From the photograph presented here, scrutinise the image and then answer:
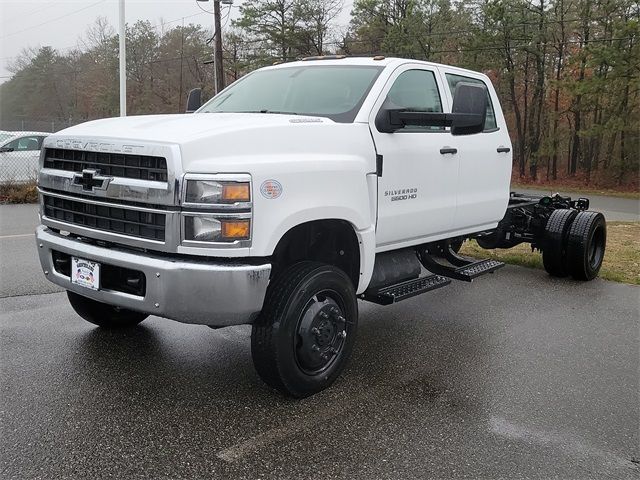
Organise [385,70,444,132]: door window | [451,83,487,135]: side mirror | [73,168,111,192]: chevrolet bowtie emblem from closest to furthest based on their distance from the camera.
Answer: [73,168,111,192]: chevrolet bowtie emblem, [451,83,487,135]: side mirror, [385,70,444,132]: door window

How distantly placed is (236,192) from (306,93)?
1.75m

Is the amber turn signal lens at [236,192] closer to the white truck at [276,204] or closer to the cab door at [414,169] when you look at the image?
the white truck at [276,204]

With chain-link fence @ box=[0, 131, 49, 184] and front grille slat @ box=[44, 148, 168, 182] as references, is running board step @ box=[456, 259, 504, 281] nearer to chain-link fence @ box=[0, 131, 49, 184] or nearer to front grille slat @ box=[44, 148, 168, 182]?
front grille slat @ box=[44, 148, 168, 182]

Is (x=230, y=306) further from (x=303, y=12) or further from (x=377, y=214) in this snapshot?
(x=303, y=12)

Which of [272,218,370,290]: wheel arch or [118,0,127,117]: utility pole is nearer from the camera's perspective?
[272,218,370,290]: wheel arch

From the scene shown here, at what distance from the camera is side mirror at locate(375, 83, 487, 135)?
14.0ft

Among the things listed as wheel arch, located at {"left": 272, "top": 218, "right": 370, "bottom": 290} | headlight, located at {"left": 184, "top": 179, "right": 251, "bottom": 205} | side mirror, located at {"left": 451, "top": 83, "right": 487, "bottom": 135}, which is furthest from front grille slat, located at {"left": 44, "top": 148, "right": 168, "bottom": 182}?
side mirror, located at {"left": 451, "top": 83, "right": 487, "bottom": 135}

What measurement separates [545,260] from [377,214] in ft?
13.1

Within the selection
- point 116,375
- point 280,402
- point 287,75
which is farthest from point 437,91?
point 116,375

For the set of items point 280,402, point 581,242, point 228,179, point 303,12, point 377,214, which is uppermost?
point 303,12

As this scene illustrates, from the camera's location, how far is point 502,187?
6.04 m

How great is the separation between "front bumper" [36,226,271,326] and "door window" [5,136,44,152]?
556 inches

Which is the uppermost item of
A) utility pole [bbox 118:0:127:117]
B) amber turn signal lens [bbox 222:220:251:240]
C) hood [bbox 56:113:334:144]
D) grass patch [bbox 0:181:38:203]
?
utility pole [bbox 118:0:127:117]

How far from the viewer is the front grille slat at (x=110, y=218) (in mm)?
3354
